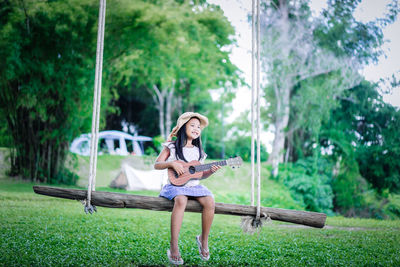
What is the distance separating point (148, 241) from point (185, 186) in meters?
1.34

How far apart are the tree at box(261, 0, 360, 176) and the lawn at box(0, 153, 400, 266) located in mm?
4972

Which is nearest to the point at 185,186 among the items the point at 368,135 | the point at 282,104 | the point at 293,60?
the point at 293,60

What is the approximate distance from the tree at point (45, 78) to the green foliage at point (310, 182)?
17.8 ft

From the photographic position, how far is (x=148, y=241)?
141 inches

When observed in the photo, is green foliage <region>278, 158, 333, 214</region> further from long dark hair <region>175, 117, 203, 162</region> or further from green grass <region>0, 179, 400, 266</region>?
long dark hair <region>175, 117, 203, 162</region>

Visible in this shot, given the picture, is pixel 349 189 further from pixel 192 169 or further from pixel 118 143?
pixel 118 143

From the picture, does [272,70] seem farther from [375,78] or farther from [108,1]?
[108,1]

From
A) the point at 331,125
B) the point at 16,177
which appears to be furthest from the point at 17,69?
the point at 331,125

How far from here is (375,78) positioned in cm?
945

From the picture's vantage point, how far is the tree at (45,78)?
21.6 ft

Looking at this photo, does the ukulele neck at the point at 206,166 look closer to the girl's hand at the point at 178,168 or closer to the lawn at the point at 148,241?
the girl's hand at the point at 178,168

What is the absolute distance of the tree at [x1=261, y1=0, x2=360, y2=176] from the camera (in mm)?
9664

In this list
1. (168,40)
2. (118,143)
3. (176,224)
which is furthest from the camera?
(118,143)

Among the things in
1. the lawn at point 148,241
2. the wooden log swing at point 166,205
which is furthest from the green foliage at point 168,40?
the wooden log swing at point 166,205
